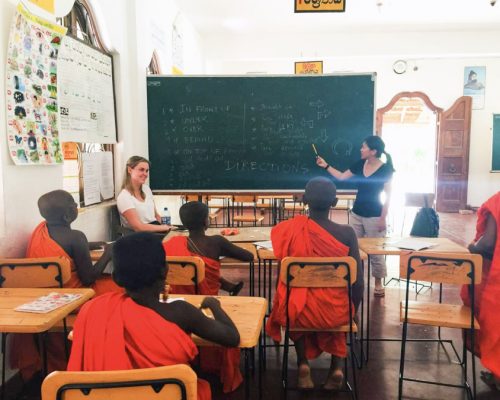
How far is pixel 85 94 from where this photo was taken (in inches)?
143

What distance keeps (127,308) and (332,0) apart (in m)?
3.94

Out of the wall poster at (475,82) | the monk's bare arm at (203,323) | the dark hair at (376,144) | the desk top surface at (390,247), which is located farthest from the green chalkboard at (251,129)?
the wall poster at (475,82)

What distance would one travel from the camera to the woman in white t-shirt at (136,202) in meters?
3.61

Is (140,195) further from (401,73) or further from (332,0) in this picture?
(401,73)

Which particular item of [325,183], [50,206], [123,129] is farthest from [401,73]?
[50,206]

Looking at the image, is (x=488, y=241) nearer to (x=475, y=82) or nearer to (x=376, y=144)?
(x=376, y=144)

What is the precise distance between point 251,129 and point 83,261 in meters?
2.31

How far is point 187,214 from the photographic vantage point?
2559mm

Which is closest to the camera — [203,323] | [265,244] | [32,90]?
[203,323]

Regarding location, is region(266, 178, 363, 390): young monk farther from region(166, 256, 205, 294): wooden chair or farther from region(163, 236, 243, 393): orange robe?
region(166, 256, 205, 294): wooden chair

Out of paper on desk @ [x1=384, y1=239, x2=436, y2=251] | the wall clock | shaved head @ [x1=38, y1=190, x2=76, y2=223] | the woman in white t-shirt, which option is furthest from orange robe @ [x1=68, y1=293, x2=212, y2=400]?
the wall clock

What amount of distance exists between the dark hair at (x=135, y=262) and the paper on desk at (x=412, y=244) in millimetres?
2069

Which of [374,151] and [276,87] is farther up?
[276,87]

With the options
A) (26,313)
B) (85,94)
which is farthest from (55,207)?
(85,94)
